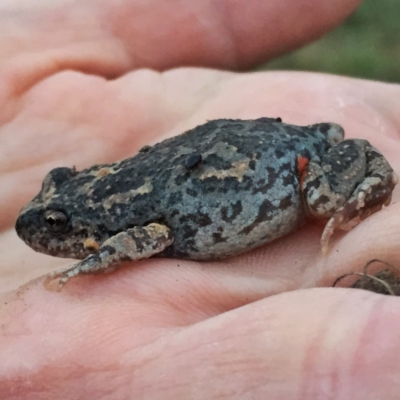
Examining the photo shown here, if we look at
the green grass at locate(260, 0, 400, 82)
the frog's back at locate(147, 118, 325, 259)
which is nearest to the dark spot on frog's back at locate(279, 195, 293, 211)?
the frog's back at locate(147, 118, 325, 259)

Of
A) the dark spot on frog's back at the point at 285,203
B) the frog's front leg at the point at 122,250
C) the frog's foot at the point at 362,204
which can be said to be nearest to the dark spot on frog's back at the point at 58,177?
the frog's front leg at the point at 122,250

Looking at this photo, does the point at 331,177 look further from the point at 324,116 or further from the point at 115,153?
the point at 115,153

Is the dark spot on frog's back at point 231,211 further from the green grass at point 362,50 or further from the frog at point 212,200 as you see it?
the green grass at point 362,50

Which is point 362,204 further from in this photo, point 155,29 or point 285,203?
point 155,29

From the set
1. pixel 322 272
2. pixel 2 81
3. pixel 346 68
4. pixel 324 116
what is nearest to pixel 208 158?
pixel 322 272

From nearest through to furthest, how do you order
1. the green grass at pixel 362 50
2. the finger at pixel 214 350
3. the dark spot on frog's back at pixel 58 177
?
the finger at pixel 214 350
the dark spot on frog's back at pixel 58 177
the green grass at pixel 362 50

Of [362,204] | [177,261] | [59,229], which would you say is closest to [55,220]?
[59,229]
